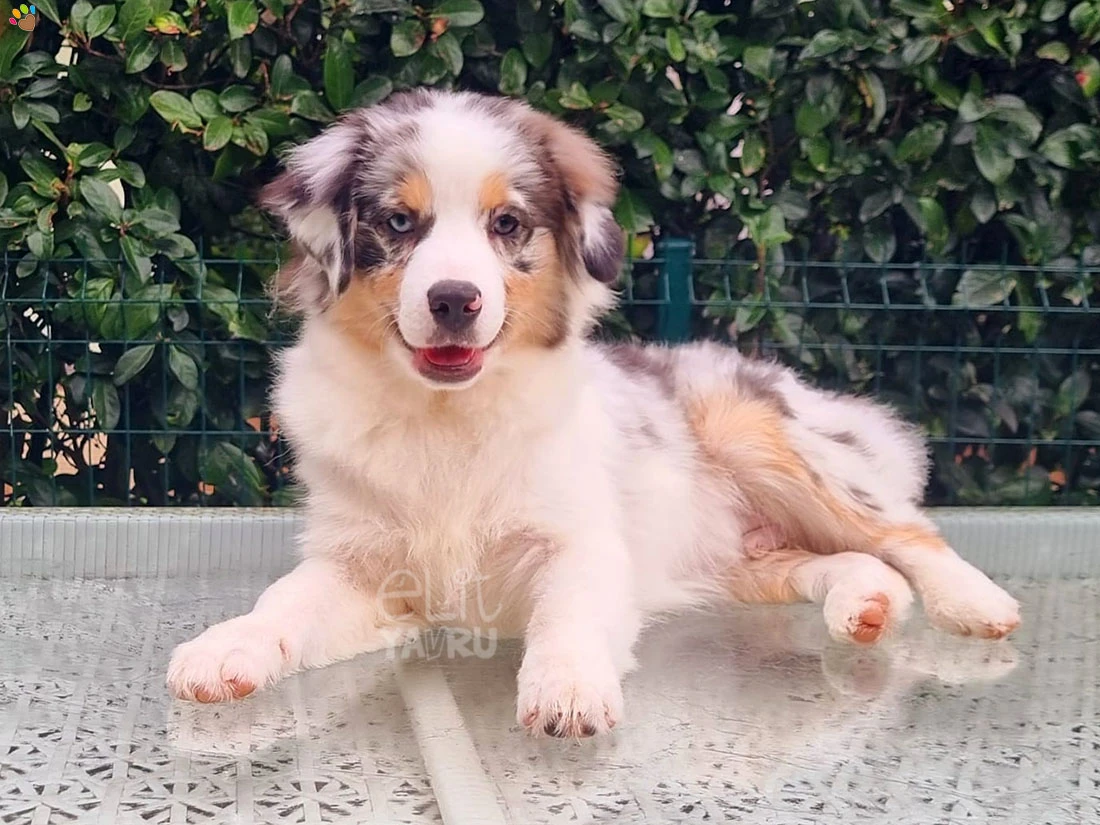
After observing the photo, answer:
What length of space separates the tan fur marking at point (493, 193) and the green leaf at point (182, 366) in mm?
1565

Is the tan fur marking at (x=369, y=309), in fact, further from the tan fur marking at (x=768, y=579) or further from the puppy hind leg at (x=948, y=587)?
the puppy hind leg at (x=948, y=587)

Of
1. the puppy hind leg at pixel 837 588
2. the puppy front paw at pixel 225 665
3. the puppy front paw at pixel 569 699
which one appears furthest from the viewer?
the puppy hind leg at pixel 837 588

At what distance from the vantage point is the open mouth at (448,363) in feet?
8.03

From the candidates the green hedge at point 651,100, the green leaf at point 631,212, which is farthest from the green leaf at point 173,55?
the green leaf at point 631,212

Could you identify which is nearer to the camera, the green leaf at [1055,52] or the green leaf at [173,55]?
the green leaf at [173,55]

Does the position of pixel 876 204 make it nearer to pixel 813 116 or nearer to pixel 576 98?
pixel 813 116

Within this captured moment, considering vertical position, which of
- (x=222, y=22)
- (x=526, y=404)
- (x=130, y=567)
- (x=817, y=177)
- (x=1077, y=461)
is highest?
(x=222, y=22)

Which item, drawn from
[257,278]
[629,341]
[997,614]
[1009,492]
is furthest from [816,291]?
[257,278]

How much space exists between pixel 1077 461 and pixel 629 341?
1598 mm

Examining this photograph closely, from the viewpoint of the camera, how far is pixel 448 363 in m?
2.45

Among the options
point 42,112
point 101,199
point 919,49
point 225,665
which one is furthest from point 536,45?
point 225,665

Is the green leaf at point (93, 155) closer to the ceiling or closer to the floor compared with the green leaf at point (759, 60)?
closer to the floor

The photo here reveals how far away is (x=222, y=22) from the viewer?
3.71 metres

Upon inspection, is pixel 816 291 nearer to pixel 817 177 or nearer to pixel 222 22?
pixel 817 177
